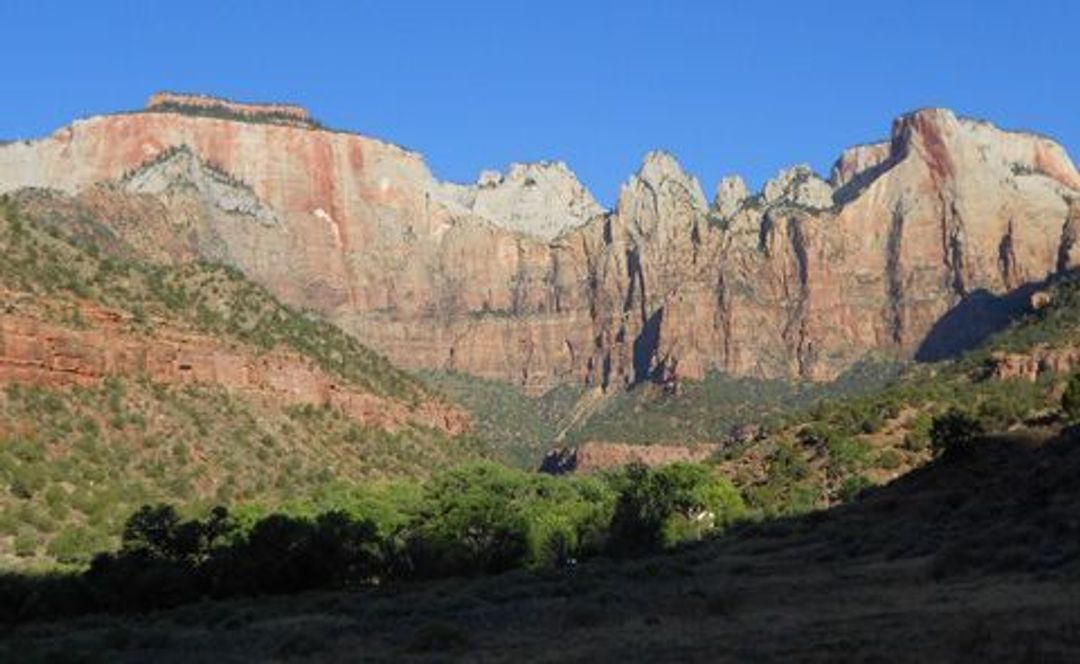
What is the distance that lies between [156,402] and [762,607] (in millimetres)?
57216

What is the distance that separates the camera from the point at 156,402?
259 feet

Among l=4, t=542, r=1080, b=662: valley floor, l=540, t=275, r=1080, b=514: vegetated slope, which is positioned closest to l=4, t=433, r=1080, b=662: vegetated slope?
l=4, t=542, r=1080, b=662: valley floor

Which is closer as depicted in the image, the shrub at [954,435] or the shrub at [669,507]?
the shrub at [954,435]

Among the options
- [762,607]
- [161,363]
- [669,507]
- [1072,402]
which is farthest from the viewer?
[161,363]

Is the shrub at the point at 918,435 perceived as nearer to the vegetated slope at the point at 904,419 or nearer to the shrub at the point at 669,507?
the vegetated slope at the point at 904,419

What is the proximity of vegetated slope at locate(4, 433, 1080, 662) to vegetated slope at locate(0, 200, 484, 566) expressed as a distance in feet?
86.1

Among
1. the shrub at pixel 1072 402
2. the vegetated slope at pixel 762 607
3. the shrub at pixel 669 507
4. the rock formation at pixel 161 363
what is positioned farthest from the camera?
the rock formation at pixel 161 363

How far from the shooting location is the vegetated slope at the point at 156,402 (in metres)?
64.4

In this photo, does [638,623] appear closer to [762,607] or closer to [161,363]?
[762,607]

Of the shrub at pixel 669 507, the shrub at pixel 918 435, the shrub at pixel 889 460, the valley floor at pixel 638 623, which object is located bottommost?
the valley floor at pixel 638 623

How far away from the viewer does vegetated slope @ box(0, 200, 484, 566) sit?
64.4 metres

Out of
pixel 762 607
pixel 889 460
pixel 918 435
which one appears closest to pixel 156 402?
pixel 889 460

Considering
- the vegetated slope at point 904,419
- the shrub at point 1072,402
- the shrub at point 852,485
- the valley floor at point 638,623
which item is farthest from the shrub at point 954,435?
the valley floor at point 638,623

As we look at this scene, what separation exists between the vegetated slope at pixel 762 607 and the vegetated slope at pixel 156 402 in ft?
86.1
